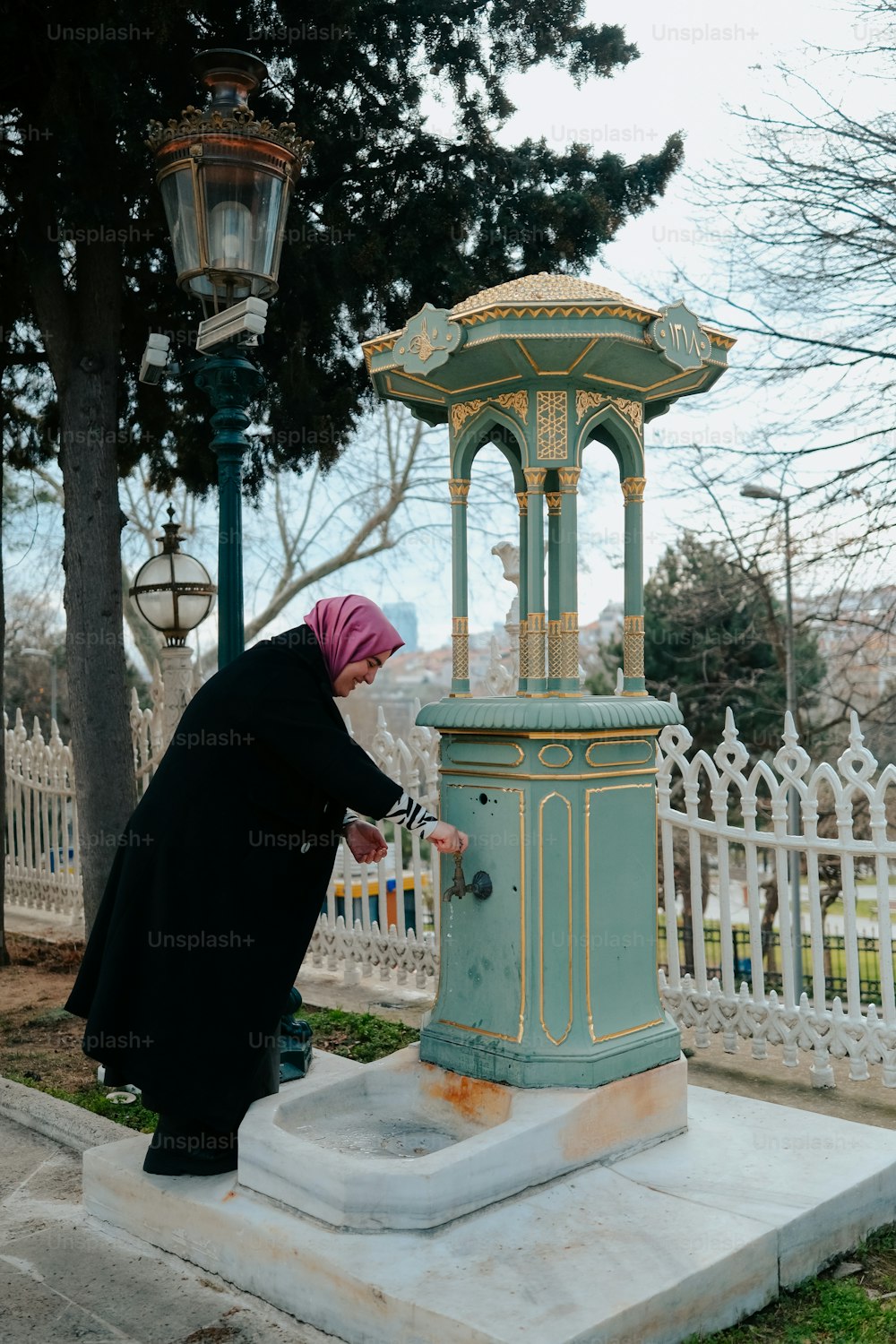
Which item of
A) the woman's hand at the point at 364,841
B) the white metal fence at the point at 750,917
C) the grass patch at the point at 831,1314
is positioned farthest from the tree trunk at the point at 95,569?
the grass patch at the point at 831,1314

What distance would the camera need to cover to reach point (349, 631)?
11.2 feet

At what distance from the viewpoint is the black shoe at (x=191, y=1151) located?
3.41 metres

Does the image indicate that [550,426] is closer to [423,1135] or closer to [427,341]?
[427,341]

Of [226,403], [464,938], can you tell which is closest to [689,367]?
[226,403]

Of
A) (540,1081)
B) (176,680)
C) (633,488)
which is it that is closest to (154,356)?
(633,488)

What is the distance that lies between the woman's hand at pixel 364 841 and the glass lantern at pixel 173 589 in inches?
201

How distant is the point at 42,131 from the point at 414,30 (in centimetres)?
267

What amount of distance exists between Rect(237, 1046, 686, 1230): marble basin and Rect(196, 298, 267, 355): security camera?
256 centimetres

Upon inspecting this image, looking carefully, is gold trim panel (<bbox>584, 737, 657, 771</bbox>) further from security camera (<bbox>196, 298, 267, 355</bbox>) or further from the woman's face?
security camera (<bbox>196, 298, 267, 355</bbox>)

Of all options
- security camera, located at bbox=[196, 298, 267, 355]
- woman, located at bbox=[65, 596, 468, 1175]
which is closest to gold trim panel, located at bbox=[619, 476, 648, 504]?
woman, located at bbox=[65, 596, 468, 1175]

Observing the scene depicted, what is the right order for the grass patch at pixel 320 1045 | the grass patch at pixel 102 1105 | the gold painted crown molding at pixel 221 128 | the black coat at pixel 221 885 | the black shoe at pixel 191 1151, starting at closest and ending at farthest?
the black coat at pixel 221 885 → the black shoe at pixel 191 1151 → the gold painted crown molding at pixel 221 128 → the grass patch at pixel 102 1105 → the grass patch at pixel 320 1045

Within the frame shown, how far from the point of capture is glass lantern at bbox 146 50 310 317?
12.9 feet

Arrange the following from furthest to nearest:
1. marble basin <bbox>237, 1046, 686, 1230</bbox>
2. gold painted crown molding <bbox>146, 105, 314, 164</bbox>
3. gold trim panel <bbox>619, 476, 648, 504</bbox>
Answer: gold trim panel <bbox>619, 476, 648, 504</bbox> → gold painted crown molding <bbox>146, 105, 314, 164</bbox> → marble basin <bbox>237, 1046, 686, 1230</bbox>

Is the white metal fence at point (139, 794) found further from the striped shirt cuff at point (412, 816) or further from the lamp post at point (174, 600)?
the striped shirt cuff at point (412, 816)
